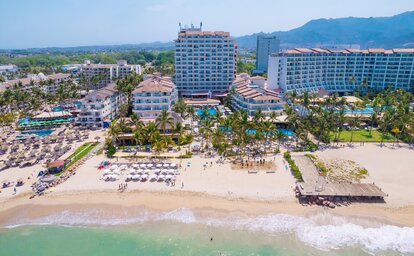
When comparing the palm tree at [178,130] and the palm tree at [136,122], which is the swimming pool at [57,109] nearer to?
the palm tree at [136,122]

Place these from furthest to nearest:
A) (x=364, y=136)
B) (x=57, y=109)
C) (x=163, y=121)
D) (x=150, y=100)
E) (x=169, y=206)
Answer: (x=57, y=109), (x=150, y=100), (x=364, y=136), (x=163, y=121), (x=169, y=206)

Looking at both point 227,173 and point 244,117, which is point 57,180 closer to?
point 227,173

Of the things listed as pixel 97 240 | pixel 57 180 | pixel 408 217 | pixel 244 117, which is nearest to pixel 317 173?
pixel 408 217

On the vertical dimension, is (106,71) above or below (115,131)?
above

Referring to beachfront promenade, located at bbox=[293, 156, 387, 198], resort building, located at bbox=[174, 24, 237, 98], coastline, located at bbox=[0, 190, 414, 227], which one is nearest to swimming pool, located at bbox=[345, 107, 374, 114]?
beachfront promenade, located at bbox=[293, 156, 387, 198]

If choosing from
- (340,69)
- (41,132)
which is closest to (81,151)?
(41,132)

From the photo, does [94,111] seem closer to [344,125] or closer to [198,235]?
[198,235]
